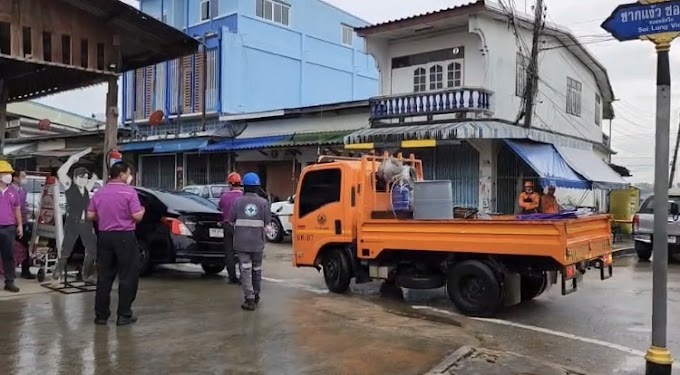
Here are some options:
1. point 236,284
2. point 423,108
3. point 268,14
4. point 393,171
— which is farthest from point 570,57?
point 236,284

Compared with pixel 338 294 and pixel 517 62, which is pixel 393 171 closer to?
pixel 338 294

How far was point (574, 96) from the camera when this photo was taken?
2233cm

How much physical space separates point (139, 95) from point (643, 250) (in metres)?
22.0

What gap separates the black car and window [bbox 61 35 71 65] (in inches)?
96.1

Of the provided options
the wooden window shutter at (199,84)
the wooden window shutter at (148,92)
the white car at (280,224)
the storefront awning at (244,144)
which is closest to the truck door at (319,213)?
the white car at (280,224)

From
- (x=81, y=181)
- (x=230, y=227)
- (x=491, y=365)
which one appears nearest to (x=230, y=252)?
(x=230, y=227)

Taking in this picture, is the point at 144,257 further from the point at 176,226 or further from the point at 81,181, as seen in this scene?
the point at 81,181

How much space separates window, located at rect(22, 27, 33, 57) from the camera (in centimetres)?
897

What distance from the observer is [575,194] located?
2164 centimetres

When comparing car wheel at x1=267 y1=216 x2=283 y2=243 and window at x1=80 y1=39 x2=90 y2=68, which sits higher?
window at x1=80 y1=39 x2=90 y2=68

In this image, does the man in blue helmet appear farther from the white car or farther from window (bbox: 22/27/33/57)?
the white car

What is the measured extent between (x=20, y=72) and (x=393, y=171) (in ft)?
25.2

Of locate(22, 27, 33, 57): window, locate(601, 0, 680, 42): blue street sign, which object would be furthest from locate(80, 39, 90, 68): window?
locate(601, 0, 680, 42): blue street sign

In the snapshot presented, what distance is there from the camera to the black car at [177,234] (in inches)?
395
